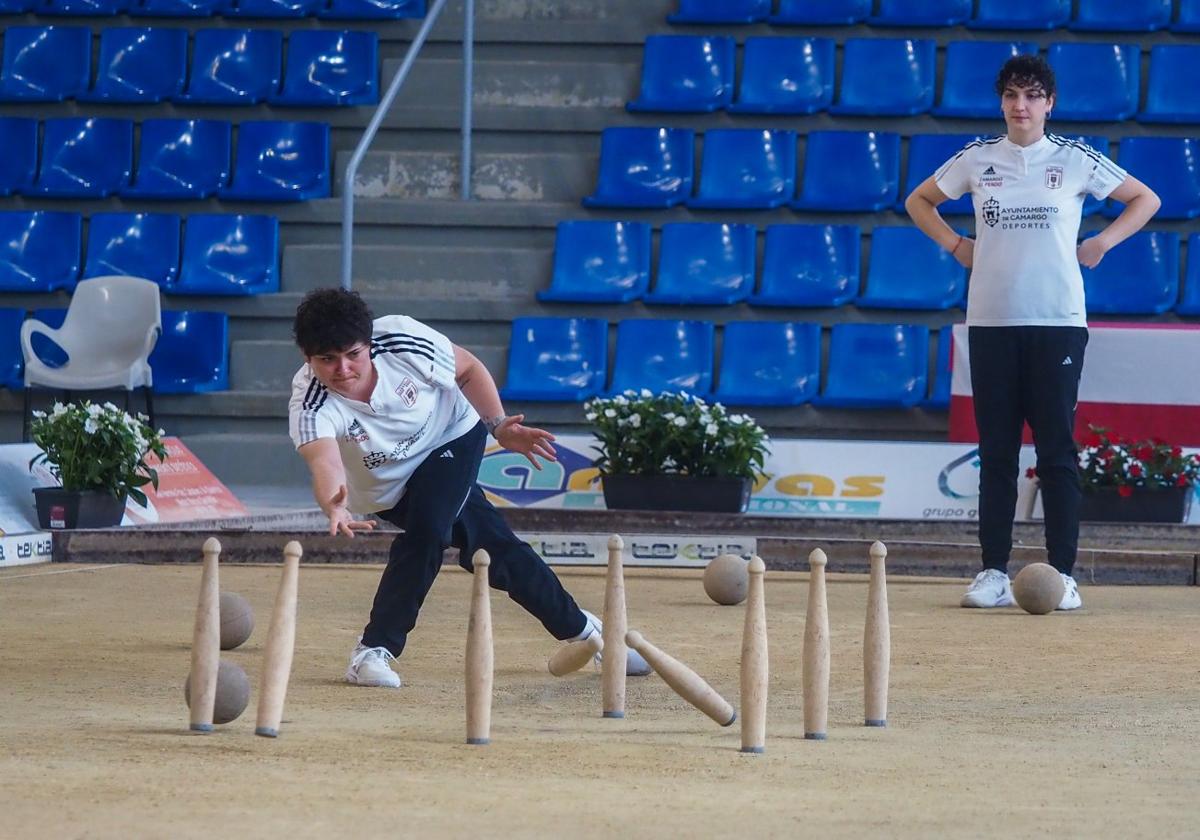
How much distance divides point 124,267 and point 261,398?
1720 mm

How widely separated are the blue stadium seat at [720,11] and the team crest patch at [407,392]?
8.73 metres

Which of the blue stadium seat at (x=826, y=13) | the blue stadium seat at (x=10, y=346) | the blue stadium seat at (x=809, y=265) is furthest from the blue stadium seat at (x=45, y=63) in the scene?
the blue stadium seat at (x=809, y=265)

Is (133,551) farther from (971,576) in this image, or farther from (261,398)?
(971,576)

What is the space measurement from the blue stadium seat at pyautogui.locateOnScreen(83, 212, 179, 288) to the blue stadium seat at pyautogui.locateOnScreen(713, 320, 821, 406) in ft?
13.6

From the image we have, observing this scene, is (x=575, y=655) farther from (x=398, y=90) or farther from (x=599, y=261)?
(x=398, y=90)

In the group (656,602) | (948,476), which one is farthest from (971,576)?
(656,602)

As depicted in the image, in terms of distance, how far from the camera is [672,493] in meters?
9.79

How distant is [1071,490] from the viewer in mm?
7250

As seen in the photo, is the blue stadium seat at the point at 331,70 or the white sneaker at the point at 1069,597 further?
the blue stadium seat at the point at 331,70

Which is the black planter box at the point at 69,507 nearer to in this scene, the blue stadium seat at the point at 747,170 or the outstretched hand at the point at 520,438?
the outstretched hand at the point at 520,438

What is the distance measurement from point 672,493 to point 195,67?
20.1 feet

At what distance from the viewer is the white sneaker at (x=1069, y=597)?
726 centimetres

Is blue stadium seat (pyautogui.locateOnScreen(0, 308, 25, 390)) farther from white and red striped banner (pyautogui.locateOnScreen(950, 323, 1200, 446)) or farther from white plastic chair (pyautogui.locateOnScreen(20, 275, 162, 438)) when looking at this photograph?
white and red striped banner (pyautogui.locateOnScreen(950, 323, 1200, 446))

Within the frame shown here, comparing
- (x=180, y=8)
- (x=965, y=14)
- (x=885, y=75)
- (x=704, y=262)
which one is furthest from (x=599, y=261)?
(x=180, y=8)
